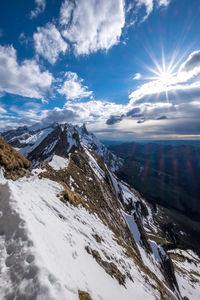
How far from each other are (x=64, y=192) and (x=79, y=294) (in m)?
11.8

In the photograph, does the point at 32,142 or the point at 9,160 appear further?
the point at 32,142

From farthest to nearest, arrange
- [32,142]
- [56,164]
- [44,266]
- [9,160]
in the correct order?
[32,142] < [56,164] < [9,160] < [44,266]

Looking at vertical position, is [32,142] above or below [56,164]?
below

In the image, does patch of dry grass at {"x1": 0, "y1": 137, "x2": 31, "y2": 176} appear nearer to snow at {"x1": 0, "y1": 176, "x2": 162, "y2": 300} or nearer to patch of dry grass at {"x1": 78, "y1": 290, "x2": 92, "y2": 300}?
snow at {"x1": 0, "y1": 176, "x2": 162, "y2": 300}

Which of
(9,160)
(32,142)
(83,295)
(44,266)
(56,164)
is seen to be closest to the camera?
(44,266)

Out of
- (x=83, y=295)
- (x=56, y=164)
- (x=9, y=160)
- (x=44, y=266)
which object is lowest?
(x=56, y=164)

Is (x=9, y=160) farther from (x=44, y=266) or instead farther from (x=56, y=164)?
(x=56, y=164)

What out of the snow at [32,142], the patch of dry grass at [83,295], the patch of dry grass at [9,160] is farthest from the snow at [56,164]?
the snow at [32,142]

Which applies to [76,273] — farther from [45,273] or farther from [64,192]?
[64,192]

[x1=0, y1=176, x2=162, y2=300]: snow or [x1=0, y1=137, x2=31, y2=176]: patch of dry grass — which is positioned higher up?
[x1=0, y1=137, x2=31, y2=176]: patch of dry grass

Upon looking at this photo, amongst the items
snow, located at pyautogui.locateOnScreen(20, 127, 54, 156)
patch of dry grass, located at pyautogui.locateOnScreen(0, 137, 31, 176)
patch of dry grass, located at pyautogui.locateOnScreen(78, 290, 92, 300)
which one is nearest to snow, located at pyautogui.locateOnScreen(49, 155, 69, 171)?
patch of dry grass, located at pyautogui.locateOnScreen(0, 137, 31, 176)

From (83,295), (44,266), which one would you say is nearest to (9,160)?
(44,266)

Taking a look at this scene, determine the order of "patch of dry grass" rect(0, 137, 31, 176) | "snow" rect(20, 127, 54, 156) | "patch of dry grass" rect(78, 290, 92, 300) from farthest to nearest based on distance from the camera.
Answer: "snow" rect(20, 127, 54, 156) → "patch of dry grass" rect(0, 137, 31, 176) → "patch of dry grass" rect(78, 290, 92, 300)

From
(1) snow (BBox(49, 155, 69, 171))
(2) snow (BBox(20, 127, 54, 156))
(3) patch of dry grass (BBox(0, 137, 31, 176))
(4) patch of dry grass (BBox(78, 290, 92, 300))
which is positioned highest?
(3) patch of dry grass (BBox(0, 137, 31, 176))
